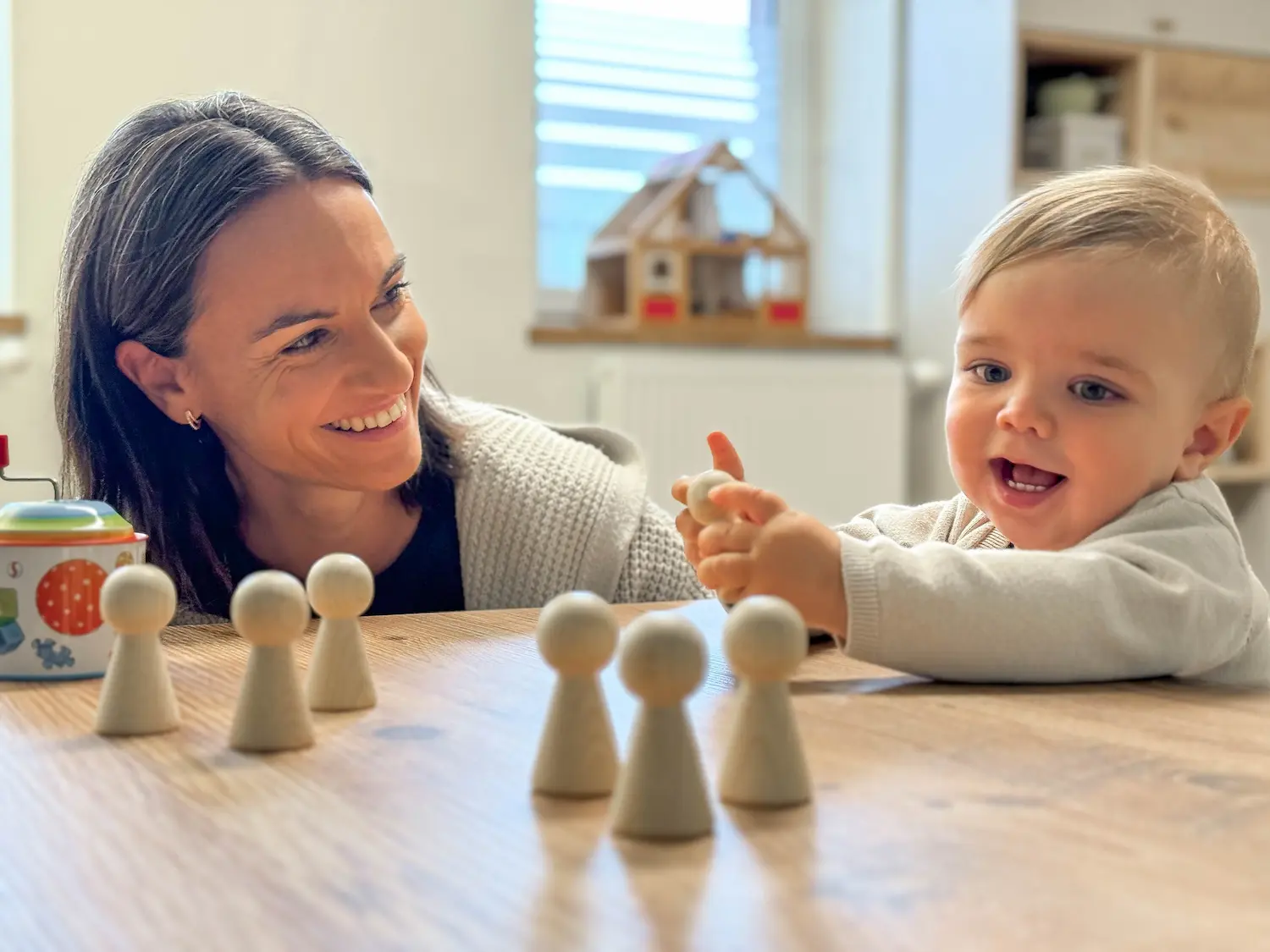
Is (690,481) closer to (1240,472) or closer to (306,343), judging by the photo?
(306,343)

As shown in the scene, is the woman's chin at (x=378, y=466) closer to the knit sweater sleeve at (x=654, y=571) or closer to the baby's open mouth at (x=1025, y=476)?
the knit sweater sleeve at (x=654, y=571)

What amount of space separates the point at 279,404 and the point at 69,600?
1.25 ft

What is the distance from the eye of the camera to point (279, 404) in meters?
1.16

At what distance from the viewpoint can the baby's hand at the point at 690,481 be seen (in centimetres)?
88

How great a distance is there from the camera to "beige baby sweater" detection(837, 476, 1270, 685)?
0.78 metres

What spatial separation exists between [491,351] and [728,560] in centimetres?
222

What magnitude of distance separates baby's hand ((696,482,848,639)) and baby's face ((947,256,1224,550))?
0.77 feet

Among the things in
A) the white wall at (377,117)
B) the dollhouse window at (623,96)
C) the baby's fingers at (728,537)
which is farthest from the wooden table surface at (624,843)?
the dollhouse window at (623,96)

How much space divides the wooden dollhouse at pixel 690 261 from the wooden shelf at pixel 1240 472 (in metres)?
0.98

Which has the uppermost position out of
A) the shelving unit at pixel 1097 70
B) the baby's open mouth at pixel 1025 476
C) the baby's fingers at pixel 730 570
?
the shelving unit at pixel 1097 70

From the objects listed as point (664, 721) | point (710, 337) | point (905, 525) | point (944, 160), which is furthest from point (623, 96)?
point (664, 721)

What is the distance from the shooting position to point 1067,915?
408 mm

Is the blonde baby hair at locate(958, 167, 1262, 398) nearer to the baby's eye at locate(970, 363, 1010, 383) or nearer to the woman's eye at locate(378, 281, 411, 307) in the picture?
the baby's eye at locate(970, 363, 1010, 383)

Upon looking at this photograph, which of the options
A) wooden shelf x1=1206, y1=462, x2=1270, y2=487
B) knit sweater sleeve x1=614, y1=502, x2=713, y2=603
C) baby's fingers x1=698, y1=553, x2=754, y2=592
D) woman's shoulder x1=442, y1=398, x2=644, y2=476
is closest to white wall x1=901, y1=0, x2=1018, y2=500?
wooden shelf x1=1206, y1=462, x2=1270, y2=487
